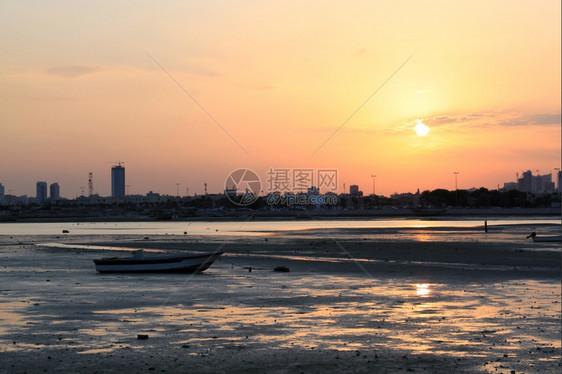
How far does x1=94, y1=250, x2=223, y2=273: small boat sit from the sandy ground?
66 centimetres

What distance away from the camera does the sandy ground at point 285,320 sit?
707 inches

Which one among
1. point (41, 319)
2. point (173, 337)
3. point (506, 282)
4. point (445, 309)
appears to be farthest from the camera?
point (506, 282)

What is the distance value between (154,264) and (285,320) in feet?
58.7

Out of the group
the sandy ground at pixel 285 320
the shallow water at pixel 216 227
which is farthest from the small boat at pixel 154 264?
the shallow water at pixel 216 227

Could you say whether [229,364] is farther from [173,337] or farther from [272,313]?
[272,313]

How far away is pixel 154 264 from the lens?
40125 millimetres

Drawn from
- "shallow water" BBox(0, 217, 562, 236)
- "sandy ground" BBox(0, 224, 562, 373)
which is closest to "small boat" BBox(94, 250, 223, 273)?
"sandy ground" BBox(0, 224, 562, 373)

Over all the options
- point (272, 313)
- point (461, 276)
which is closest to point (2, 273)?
point (272, 313)

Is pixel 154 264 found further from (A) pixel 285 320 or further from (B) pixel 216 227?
(B) pixel 216 227

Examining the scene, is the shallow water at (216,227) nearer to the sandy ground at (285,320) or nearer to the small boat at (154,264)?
the small boat at (154,264)

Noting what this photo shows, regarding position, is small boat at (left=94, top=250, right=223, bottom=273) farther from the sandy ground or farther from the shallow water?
the shallow water

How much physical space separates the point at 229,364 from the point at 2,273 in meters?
27.0

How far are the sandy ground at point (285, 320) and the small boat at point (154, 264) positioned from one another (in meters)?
0.66

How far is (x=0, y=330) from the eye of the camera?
22.1m
